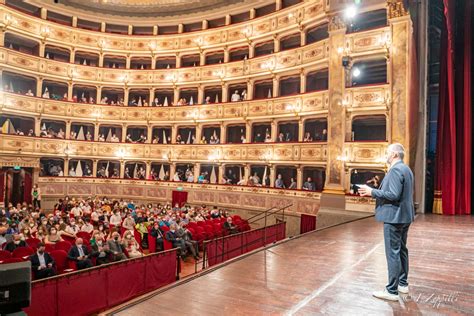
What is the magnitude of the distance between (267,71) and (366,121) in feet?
20.1

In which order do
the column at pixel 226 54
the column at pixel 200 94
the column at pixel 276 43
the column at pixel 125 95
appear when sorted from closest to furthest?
1. the column at pixel 276 43
2. the column at pixel 226 54
3. the column at pixel 200 94
4. the column at pixel 125 95

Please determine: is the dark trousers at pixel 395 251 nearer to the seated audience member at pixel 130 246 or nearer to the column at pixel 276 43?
the seated audience member at pixel 130 246

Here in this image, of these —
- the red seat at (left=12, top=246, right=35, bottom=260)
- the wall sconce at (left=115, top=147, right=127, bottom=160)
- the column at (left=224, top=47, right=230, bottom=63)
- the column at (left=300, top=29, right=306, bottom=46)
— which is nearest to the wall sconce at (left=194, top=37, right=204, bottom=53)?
the column at (left=224, top=47, right=230, bottom=63)

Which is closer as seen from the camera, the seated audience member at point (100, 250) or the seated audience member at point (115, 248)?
the seated audience member at point (100, 250)

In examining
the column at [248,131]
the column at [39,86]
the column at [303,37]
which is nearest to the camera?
the column at [303,37]

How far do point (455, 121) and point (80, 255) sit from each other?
37.1 ft

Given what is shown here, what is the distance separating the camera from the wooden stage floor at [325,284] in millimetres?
3355

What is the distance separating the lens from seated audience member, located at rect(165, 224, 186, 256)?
35.7 feet

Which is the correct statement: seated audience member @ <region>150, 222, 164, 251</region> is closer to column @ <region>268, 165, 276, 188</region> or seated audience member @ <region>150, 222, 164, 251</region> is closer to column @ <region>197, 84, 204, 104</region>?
column @ <region>268, 165, 276, 188</region>

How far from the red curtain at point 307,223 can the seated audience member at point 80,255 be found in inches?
362

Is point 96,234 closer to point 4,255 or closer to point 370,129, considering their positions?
point 4,255

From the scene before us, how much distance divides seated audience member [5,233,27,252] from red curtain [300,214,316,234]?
1036 centimetres

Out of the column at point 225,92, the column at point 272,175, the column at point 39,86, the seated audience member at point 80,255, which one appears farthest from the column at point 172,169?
the seated audience member at point 80,255

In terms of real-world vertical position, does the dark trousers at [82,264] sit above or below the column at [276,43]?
below
